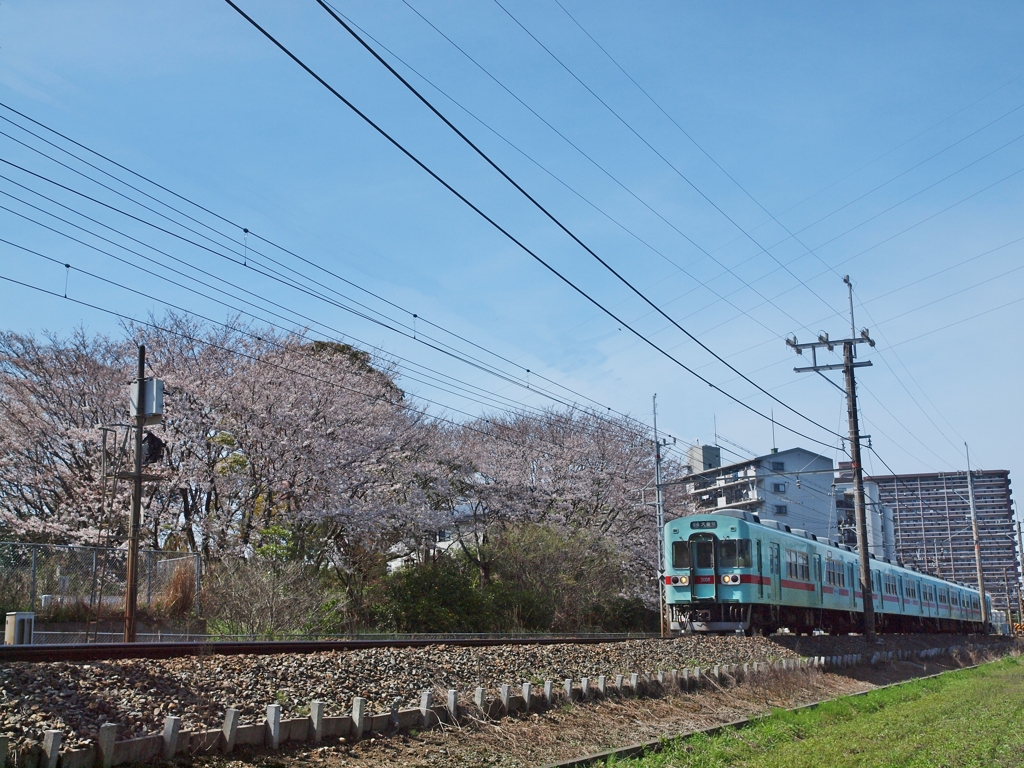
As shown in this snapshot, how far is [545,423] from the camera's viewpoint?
35.9 m

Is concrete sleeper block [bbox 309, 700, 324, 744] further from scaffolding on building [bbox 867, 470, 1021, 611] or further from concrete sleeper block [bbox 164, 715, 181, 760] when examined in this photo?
scaffolding on building [bbox 867, 470, 1021, 611]

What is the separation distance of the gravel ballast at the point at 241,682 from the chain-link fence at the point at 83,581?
372 inches

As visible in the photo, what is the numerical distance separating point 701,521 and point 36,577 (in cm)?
1378

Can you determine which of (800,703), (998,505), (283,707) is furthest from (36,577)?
(998,505)

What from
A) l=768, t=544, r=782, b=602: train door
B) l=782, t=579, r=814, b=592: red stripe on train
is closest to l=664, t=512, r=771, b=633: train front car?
l=768, t=544, r=782, b=602: train door

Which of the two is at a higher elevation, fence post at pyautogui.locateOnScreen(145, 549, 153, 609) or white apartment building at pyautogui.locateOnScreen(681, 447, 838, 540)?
white apartment building at pyautogui.locateOnScreen(681, 447, 838, 540)

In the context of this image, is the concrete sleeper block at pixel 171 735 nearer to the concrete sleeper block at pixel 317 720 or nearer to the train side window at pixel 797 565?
the concrete sleeper block at pixel 317 720

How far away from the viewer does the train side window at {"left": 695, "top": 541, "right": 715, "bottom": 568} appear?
20.5m

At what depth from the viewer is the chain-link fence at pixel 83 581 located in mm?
16484

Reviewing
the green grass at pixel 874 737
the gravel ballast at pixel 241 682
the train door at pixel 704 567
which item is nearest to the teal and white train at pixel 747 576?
the train door at pixel 704 567

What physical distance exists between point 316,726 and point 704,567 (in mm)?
15383

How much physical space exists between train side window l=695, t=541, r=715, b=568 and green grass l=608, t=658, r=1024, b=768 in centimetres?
638

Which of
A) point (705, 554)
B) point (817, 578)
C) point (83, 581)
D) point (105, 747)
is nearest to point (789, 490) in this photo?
point (817, 578)

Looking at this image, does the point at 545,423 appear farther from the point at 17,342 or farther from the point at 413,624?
the point at 17,342
